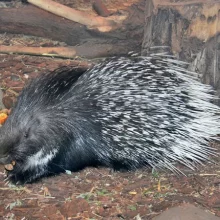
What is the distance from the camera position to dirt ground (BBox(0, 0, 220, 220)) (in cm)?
274

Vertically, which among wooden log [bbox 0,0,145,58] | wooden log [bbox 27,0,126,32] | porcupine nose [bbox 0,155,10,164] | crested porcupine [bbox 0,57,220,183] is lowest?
porcupine nose [bbox 0,155,10,164]

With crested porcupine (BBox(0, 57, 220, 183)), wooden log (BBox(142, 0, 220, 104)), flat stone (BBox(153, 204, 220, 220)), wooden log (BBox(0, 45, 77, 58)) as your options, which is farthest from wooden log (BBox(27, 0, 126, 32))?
flat stone (BBox(153, 204, 220, 220))

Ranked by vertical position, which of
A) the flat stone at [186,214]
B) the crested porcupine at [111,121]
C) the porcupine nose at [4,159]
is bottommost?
the flat stone at [186,214]

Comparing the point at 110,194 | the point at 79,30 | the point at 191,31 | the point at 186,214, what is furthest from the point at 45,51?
the point at 186,214

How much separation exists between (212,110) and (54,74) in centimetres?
95

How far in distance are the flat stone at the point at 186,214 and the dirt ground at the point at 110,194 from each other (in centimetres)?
8

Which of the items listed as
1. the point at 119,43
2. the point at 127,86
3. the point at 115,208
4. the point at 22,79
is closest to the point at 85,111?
the point at 127,86

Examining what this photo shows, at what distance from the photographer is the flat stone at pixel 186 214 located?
257 cm

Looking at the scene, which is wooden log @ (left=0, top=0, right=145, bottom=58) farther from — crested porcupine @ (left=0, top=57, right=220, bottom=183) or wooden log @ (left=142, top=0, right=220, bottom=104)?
crested porcupine @ (left=0, top=57, right=220, bottom=183)

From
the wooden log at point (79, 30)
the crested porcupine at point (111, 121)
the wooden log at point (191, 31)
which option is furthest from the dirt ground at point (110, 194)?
the wooden log at point (79, 30)

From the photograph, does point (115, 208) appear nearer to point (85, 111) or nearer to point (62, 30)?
point (85, 111)

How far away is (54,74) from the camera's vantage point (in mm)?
3229

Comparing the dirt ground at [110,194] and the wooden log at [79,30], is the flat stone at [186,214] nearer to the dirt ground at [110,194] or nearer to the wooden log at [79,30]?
the dirt ground at [110,194]

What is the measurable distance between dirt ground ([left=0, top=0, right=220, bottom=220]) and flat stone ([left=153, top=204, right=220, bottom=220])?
8 cm
